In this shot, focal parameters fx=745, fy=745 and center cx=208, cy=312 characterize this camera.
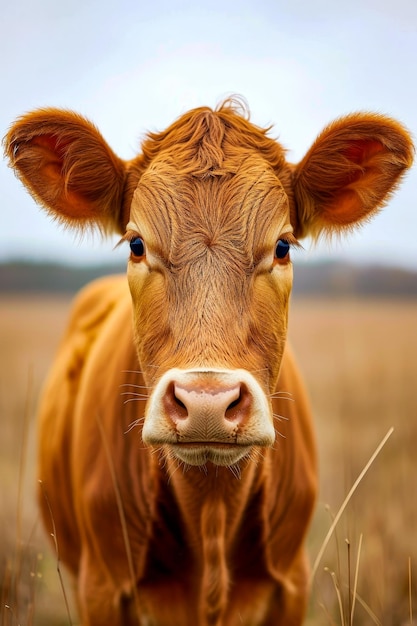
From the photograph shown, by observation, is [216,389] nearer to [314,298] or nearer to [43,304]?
[314,298]

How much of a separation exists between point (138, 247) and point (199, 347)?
75cm

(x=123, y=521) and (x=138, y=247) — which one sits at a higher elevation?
(x=138, y=247)

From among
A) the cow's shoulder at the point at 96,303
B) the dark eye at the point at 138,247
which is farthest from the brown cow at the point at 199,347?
the cow's shoulder at the point at 96,303

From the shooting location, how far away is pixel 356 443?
9.16 meters

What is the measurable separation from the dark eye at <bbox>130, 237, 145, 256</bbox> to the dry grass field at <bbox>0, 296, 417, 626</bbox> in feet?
2.94

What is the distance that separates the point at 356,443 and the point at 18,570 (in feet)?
20.0

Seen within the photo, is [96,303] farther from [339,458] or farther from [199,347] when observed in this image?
[339,458]

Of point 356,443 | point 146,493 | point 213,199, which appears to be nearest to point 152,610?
point 146,493

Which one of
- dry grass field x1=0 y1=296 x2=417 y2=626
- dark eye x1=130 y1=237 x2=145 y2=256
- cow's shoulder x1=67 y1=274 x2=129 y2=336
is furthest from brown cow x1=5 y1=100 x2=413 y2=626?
cow's shoulder x1=67 y1=274 x2=129 y2=336

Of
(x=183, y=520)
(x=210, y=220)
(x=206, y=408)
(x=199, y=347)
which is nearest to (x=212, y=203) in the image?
(x=210, y=220)

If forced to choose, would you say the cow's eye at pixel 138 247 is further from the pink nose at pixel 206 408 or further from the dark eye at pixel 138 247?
the pink nose at pixel 206 408

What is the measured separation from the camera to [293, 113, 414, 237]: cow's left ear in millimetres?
3479

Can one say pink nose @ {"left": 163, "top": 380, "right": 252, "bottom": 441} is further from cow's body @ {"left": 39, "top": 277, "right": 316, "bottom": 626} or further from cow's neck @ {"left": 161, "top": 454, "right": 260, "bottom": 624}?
cow's neck @ {"left": 161, "top": 454, "right": 260, "bottom": 624}

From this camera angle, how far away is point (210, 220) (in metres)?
3.10
